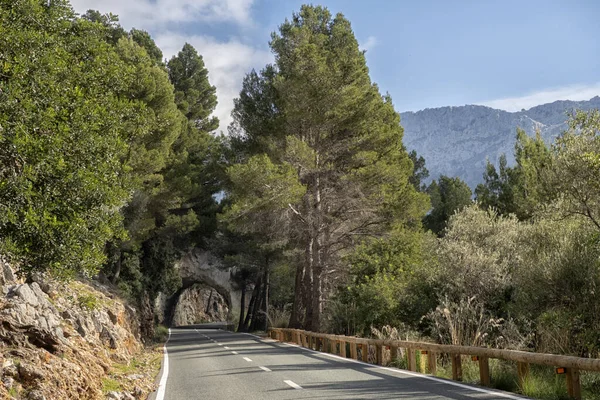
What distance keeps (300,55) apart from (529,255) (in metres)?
14.3

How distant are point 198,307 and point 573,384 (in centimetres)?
9155

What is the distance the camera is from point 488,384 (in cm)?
1047

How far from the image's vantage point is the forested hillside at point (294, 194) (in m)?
10.1

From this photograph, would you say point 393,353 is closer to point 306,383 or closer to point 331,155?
point 306,383

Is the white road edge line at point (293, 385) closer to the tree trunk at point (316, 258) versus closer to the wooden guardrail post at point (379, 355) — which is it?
the wooden guardrail post at point (379, 355)

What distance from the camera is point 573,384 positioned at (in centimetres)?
845

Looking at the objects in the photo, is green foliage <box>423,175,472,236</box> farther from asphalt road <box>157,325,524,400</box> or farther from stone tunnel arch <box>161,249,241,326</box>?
asphalt road <box>157,325,524,400</box>

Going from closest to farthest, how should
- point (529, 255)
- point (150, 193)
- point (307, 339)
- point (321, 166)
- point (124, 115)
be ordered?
point (124, 115), point (529, 255), point (307, 339), point (321, 166), point (150, 193)

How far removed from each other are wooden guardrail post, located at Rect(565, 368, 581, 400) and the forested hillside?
10.3 feet

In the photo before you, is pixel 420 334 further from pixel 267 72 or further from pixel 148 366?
pixel 267 72

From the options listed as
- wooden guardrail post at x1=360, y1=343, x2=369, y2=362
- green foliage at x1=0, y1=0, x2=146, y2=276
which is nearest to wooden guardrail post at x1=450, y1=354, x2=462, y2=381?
wooden guardrail post at x1=360, y1=343, x2=369, y2=362

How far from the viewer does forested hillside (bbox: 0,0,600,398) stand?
10.1 m

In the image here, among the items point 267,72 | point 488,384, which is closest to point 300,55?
point 267,72

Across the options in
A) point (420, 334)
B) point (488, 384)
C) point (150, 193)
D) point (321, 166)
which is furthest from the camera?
point (150, 193)
